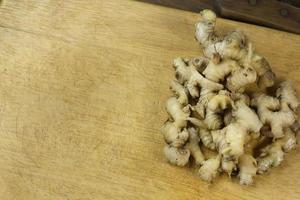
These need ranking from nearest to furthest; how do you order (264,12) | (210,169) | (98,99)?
(210,169) → (98,99) → (264,12)

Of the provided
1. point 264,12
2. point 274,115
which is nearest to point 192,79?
point 274,115

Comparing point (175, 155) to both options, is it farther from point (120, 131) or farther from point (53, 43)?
point (53, 43)

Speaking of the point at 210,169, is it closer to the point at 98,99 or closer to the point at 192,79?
the point at 192,79

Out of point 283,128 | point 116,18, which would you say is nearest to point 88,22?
point 116,18

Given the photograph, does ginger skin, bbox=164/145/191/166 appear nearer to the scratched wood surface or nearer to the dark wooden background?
the scratched wood surface

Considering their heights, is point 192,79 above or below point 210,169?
above

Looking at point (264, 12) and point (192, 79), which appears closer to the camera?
point (192, 79)

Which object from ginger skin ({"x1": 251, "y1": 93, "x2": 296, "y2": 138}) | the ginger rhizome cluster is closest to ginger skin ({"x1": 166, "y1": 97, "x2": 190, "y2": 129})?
the ginger rhizome cluster

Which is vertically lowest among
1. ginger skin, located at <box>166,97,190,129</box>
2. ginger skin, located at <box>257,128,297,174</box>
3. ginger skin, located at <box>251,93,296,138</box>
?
ginger skin, located at <box>257,128,297,174</box>
